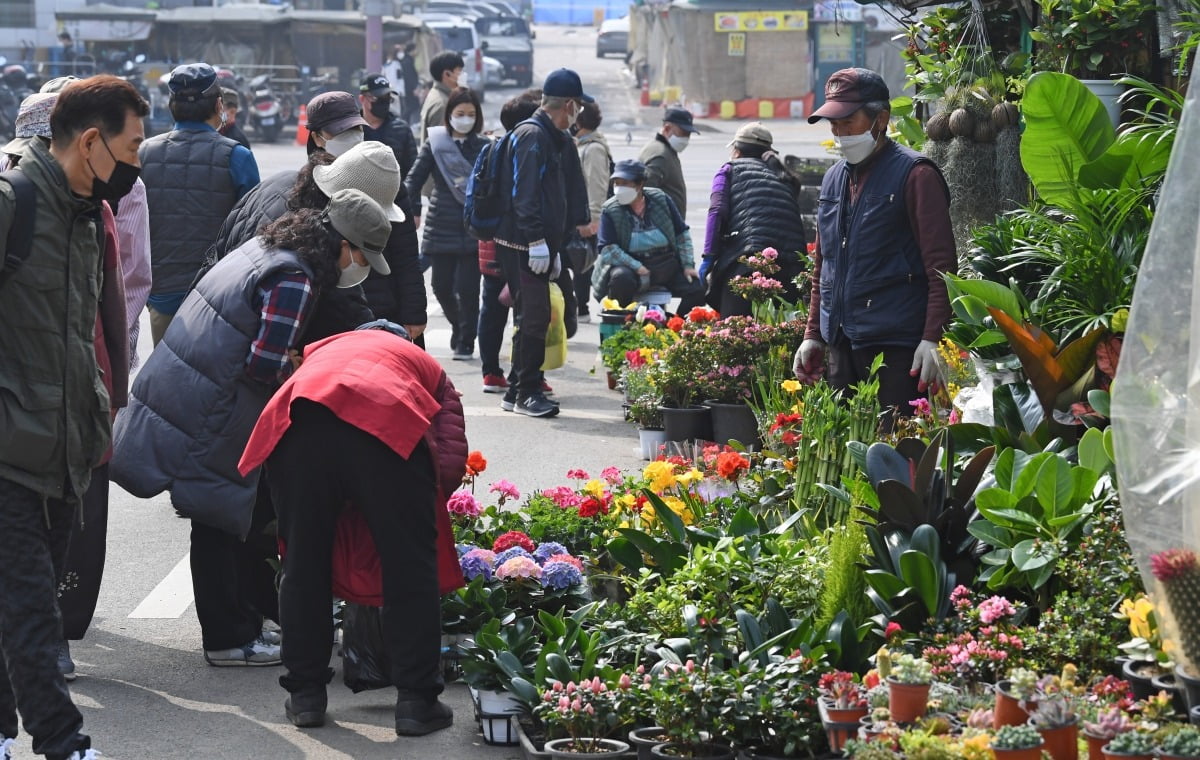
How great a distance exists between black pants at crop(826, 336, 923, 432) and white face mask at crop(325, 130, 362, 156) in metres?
2.31

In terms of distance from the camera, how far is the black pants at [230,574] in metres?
5.70

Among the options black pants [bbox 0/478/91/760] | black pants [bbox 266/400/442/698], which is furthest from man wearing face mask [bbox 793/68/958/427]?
black pants [bbox 0/478/91/760]

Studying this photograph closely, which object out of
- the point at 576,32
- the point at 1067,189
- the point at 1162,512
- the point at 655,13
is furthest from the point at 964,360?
the point at 576,32

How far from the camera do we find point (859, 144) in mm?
6434

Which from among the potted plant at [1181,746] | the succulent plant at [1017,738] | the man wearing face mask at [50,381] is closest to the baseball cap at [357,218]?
the man wearing face mask at [50,381]

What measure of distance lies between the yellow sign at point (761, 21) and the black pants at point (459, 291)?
27102 millimetres

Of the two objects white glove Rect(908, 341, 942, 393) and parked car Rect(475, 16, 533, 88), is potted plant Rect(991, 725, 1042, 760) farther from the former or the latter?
parked car Rect(475, 16, 533, 88)

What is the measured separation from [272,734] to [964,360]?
125 inches

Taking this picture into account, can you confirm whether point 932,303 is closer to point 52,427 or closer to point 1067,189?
point 1067,189

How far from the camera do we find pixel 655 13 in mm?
42781

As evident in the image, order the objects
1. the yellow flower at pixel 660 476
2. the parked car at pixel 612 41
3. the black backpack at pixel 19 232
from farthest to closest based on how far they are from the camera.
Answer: the parked car at pixel 612 41
the yellow flower at pixel 660 476
the black backpack at pixel 19 232

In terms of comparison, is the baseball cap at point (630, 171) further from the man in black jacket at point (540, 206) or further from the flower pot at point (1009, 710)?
the flower pot at point (1009, 710)

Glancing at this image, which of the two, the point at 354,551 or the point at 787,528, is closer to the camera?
the point at 354,551

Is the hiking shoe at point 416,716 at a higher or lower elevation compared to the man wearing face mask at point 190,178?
lower
